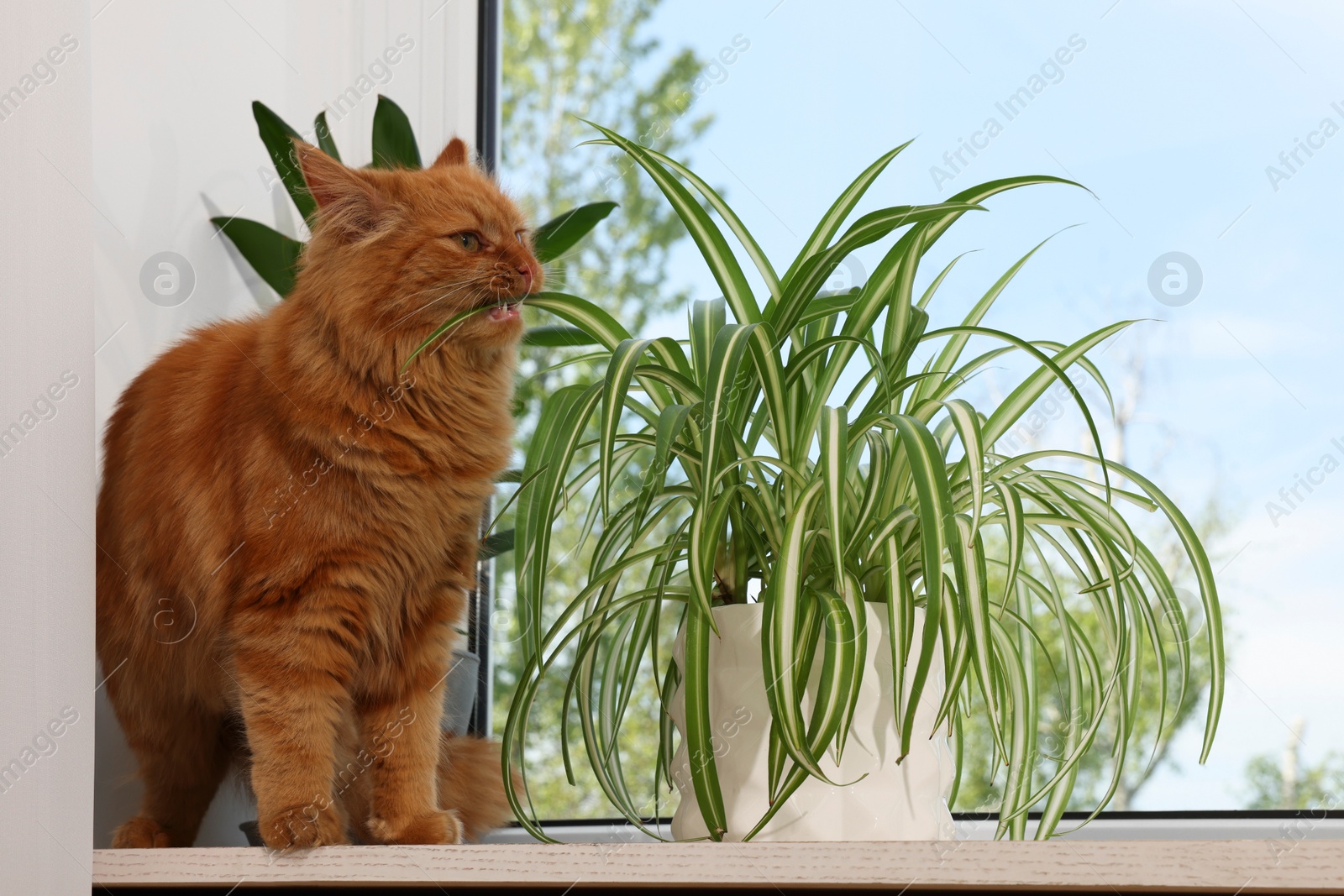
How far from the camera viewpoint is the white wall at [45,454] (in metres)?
0.75

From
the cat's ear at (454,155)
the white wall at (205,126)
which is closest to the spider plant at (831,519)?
the cat's ear at (454,155)

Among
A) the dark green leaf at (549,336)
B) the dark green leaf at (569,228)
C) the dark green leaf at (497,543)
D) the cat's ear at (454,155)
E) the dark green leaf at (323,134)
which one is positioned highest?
the dark green leaf at (323,134)

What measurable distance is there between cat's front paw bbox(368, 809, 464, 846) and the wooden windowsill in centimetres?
10

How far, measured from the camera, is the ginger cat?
2.85ft

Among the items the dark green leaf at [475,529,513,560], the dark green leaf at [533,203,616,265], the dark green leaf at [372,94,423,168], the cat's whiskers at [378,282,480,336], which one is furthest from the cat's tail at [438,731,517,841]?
the dark green leaf at [372,94,423,168]

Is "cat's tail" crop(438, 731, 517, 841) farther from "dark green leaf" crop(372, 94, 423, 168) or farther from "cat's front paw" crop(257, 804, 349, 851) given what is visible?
"dark green leaf" crop(372, 94, 423, 168)

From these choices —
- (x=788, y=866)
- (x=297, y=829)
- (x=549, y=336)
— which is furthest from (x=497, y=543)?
(x=788, y=866)

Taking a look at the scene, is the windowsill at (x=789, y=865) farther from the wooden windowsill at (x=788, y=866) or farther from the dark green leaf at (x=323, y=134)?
the dark green leaf at (x=323, y=134)

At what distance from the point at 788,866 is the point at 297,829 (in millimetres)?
379

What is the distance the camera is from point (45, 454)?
31.2 inches

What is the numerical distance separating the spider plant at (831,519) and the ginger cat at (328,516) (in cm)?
8

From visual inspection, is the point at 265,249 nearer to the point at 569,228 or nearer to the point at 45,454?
the point at 569,228

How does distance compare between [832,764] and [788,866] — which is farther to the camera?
[832,764]

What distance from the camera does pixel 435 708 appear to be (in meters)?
0.98
